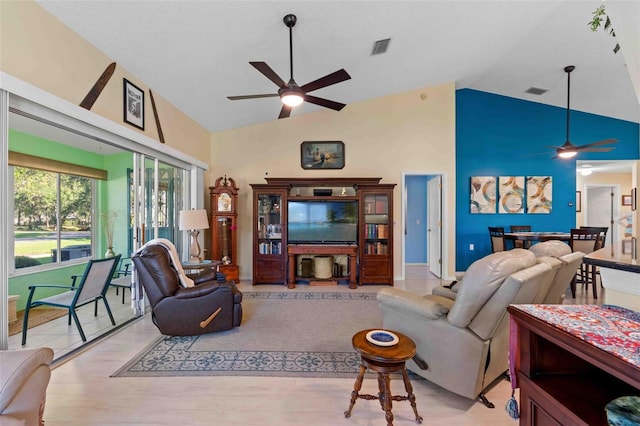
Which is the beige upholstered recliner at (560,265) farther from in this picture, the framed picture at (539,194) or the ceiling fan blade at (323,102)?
the framed picture at (539,194)

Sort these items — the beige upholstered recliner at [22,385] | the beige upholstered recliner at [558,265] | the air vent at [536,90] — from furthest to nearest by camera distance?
the air vent at [536,90] < the beige upholstered recliner at [558,265] < the beige upholstered recliner at [22,385]

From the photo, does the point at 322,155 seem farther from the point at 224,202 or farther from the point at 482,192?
the point at 482,192

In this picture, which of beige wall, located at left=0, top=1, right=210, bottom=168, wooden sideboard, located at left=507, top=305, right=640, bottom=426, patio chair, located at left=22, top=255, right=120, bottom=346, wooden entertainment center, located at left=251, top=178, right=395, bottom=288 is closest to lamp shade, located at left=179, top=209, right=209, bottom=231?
patio chair, located at left=22, top=255, right=120, bottom=346

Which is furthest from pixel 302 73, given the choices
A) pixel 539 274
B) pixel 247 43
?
pixel 539 274

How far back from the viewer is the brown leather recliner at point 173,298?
2697 mm

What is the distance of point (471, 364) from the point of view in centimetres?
179

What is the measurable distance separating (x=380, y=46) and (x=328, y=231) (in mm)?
3001

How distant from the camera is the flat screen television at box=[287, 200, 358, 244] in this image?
16.5 ft

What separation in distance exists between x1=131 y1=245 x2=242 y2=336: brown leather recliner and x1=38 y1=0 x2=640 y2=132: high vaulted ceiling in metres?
2.12

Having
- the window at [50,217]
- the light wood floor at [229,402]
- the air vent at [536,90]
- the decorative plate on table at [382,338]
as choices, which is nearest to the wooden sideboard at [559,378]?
the decorative plate on table at [382,338]

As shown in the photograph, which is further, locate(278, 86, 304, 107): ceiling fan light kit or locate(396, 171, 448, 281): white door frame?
locate(396, 171, 448, 281): white door frame

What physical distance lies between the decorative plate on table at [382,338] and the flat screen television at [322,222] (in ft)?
10.6

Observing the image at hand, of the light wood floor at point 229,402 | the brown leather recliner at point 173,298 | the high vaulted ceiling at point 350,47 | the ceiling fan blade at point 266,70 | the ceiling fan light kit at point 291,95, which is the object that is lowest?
the light wood floor at point 229,402

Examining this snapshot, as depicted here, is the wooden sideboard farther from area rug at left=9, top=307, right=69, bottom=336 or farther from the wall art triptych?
the wall art triptych
